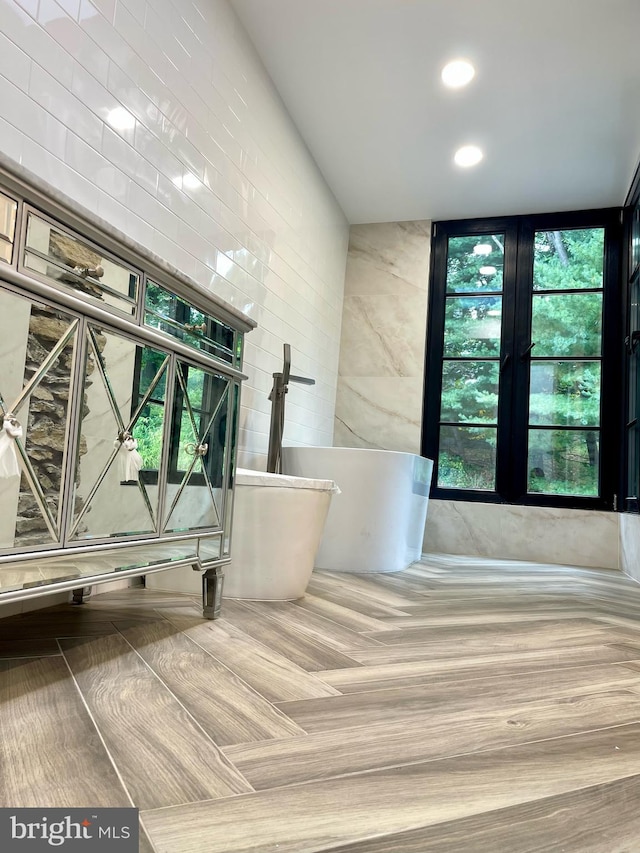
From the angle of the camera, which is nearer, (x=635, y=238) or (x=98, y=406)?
(x=98, y=406)

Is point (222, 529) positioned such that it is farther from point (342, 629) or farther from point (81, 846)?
point (81, 846)

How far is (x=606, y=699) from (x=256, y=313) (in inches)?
83.0

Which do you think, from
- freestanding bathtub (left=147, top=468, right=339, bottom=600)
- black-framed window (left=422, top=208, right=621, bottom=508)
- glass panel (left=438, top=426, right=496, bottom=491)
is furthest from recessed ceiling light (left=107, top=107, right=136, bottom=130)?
glass panel (left=438, top=426, right=496, bottom=491)

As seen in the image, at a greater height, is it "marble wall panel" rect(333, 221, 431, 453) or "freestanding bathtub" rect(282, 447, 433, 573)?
"marble wall panel" rect(333, 221, 431, 453)

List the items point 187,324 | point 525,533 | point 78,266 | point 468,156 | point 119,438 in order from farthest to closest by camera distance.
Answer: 1. point 525,533
2. point 468,156
3. point 187,324
4. point 119,438
5. point 78,266

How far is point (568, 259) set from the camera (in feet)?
13.0

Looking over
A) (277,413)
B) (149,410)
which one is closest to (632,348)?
(277,413)

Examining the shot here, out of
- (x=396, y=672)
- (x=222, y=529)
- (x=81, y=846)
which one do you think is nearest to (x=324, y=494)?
(x=222, y=529)

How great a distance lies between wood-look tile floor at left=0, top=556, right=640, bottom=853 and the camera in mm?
695

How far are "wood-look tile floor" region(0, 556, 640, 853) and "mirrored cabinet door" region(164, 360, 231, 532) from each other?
0.29 m

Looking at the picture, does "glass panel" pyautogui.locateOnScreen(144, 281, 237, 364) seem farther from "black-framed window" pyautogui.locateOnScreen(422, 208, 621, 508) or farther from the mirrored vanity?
"black-framed window" pyautogui.locateOnScreen(422, 208, 621, 508)

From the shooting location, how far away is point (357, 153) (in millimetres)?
3438

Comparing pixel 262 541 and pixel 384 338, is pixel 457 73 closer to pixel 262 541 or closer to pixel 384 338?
pixel 384 338

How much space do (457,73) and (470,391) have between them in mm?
1889
